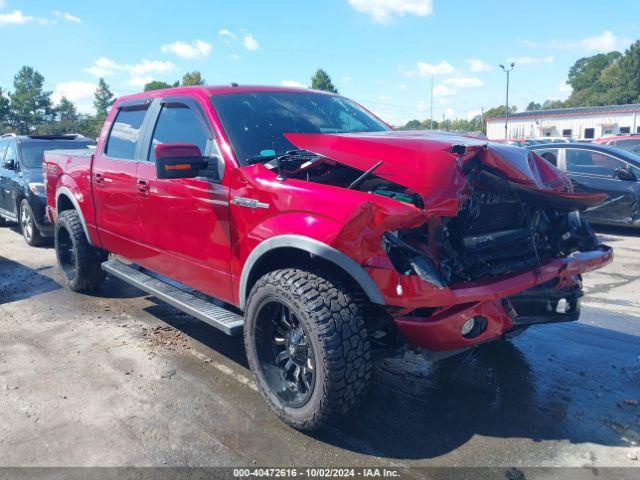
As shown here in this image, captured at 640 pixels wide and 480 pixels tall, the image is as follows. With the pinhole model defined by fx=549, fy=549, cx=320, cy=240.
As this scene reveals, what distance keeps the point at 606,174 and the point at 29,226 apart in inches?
394

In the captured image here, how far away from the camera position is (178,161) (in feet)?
11.8

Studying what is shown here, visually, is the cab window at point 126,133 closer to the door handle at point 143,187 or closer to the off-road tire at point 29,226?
the door handle at point 143,187

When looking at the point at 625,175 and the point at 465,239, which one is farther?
the point at 625,175

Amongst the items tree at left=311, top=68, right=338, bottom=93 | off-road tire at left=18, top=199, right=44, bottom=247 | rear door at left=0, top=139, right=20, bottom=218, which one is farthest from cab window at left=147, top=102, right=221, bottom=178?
tree at left=311, top=68, right=338, bottom=93

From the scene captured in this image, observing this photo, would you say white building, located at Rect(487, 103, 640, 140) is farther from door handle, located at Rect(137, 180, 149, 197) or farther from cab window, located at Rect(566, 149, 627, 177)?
door handle, located at Rect(137, 180, 149, 197)

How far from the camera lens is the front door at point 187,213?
3811mm

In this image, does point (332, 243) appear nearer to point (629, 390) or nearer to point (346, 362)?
point (346, 362)

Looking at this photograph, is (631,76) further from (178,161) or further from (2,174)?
(178,161)

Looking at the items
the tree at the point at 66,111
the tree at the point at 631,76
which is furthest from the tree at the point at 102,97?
the tree at the point at 631,76

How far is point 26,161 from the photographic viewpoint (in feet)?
A: 30.9

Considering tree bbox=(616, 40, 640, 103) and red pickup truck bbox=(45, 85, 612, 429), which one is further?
tree bbox=(616, 40, 640, 103)

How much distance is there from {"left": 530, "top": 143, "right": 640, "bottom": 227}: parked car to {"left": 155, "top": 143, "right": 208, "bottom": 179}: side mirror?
7364 millimetres

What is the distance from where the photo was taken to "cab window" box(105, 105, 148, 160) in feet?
16.2

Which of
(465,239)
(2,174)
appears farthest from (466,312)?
(2,174)
